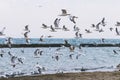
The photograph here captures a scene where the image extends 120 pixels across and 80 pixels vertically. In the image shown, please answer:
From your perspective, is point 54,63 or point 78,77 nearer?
point 78,77

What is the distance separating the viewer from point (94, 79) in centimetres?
3416

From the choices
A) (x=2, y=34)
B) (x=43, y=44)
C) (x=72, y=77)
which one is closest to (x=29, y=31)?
(x=2, y=34)

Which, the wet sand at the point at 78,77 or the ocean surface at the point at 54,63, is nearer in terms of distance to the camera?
the wet sand at the point at 78,77

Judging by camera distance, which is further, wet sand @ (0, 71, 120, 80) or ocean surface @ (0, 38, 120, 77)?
ocean surface @ (0, 38, 120, 77)

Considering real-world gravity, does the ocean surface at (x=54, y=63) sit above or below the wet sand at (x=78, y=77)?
below

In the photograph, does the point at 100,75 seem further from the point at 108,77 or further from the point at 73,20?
the point at 73,20

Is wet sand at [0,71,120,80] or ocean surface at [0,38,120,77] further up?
wet sand at [0,71,120,80]

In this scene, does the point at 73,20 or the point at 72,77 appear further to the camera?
the point at 72,77

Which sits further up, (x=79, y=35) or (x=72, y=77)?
(x=79, y=35)

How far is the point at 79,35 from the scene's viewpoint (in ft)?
123

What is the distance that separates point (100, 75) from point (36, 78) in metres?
4.98

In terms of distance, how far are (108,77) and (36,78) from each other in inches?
187

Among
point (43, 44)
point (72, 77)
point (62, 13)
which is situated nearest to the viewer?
point (62, 13)

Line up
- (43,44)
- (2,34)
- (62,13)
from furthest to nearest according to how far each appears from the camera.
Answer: (43,44) < (2,34) < (62,13)
